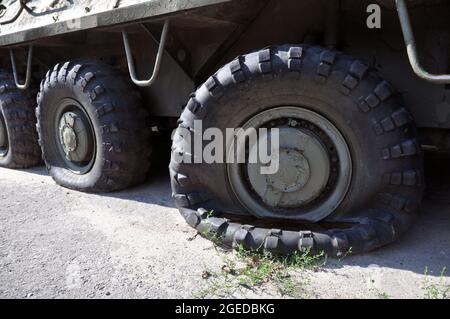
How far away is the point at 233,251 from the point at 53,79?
2.18 metres

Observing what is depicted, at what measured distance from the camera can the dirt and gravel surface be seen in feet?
5.82

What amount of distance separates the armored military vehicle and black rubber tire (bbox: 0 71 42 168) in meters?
1.14

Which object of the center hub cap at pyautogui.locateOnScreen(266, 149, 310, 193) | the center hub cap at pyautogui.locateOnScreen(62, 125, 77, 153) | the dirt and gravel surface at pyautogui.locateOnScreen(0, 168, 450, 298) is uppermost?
the center hub cap at pyautogui.locateOnScreen(62, 125, 77, 153)

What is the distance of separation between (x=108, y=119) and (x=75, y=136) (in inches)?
17.2

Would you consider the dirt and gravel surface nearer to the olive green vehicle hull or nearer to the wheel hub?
the wheel hub

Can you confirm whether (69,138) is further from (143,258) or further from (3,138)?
(143,258)

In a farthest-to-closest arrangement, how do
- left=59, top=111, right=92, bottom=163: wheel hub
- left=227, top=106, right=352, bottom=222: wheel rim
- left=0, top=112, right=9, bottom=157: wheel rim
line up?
left=0, top=112, right=9, bottom=157: wheel rim < left=59, top=111, right=92, bottom=163: wheel hub < left=227, top=106, right=352, bottom=222: wheel rim

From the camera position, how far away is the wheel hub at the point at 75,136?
3168 mm

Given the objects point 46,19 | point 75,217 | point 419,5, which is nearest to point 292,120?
point 419,5

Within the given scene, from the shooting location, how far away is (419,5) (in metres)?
2.13

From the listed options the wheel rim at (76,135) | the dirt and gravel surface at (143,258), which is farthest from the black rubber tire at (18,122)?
the dirt and gravel surface at (143,258)

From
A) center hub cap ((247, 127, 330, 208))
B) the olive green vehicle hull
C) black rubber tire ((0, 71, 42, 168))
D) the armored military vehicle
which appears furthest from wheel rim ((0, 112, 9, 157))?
center hub cap ((247, 127, 330, 208))

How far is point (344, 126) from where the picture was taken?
2076 millimetres

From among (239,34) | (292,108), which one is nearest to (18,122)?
(239,34)
